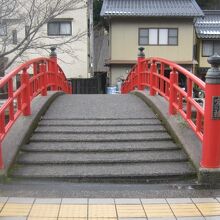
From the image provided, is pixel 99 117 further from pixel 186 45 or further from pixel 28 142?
pixel 186 45

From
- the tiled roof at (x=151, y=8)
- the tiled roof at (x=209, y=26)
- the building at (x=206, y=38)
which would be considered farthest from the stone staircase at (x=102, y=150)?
the building at (x=206, y=38)

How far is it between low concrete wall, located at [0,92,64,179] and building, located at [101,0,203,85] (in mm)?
19391

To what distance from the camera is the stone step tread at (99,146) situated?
5.98 meters

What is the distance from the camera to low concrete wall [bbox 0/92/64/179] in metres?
5.42

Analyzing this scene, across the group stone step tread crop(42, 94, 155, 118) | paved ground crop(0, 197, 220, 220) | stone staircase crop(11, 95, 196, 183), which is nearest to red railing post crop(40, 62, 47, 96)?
stone step tread crop(42, 94, 155, 118)

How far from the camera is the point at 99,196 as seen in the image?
465cm

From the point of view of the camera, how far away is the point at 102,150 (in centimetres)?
597

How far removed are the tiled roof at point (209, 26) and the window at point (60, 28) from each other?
925 cm

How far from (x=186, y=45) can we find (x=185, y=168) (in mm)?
22608

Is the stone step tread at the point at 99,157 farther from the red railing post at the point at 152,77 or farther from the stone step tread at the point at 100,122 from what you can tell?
the red railing post at the point at 152,77

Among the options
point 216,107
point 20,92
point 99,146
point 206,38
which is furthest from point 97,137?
point 206,38

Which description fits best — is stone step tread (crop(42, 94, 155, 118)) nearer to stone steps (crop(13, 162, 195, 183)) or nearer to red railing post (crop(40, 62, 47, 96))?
red railing post (crop(40, 62, 47, 96))

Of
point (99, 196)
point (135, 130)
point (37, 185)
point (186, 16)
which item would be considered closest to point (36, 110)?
point (135, 130)

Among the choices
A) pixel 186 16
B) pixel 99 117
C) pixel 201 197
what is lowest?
pixel 201 197
